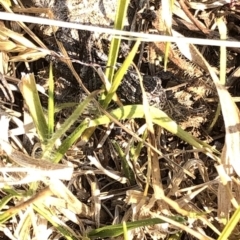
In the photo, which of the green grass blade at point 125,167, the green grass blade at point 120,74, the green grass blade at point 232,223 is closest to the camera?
the green grass blade at point 232,223

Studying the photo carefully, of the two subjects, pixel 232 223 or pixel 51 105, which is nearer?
pixel 232 223

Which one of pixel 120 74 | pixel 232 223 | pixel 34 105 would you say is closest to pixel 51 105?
pixel 34 105

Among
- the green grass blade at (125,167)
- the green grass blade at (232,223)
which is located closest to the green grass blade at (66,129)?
the green grass blade at (125,167)

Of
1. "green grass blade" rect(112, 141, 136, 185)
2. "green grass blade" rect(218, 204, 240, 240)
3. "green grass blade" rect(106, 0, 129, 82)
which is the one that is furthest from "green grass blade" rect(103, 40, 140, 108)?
"green grass blade" rect(218, 204, 240, 240)

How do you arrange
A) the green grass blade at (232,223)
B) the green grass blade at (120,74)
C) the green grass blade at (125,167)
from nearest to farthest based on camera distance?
the green grass blade at (232,223)
the green grass blade at (120,74)
the green grass blade at (125,167)

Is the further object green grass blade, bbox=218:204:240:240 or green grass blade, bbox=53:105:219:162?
green grass blade, bbox=53:105:219:162

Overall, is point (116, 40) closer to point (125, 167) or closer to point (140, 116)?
point (140, 116)

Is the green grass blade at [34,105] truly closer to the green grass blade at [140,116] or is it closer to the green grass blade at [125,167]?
the green grass blade at [140,116]

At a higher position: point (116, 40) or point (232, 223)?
point (116, 40)

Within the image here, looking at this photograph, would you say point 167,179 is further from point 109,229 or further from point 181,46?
point 181,46

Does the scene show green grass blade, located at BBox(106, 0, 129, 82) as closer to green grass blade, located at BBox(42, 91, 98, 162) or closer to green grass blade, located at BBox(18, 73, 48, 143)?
green grass blade, located at BBox(42, 91, 98, 162)

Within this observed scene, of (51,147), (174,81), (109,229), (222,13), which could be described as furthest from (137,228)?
(222,13)
